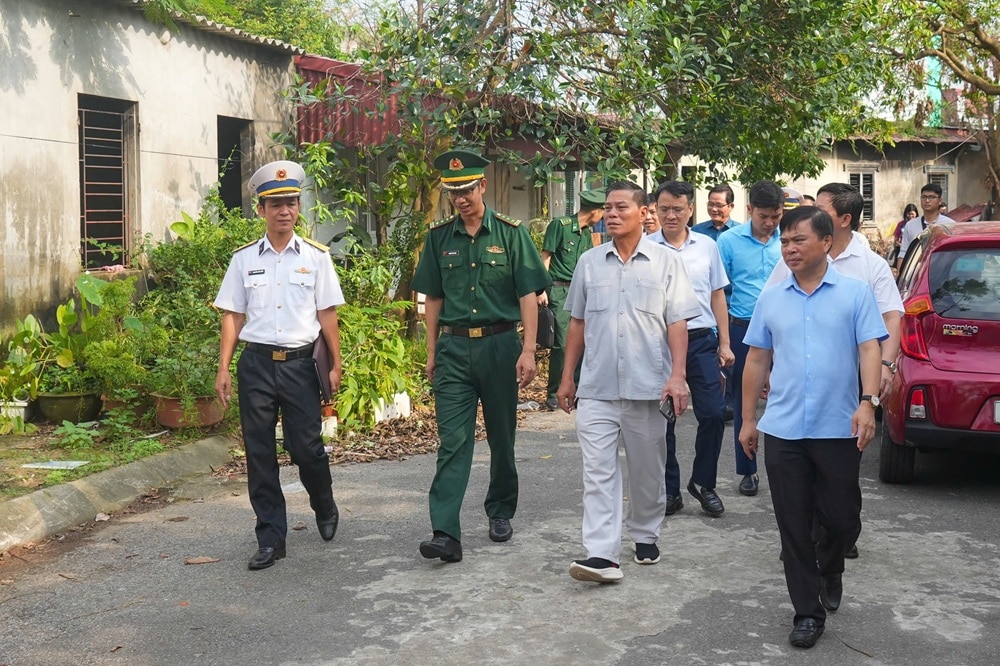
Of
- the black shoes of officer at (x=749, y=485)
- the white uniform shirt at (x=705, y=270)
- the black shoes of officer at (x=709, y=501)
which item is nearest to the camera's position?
the black shoes of officer at (x=709, y=501)

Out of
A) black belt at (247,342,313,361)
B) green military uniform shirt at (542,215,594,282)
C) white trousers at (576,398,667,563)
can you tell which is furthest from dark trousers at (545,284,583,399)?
white trousers at (576,398,667,563)

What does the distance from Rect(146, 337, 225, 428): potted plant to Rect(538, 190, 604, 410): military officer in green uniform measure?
3327mm

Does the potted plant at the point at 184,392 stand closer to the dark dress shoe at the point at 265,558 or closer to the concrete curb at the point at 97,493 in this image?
the concrete curb at the point at 97,493

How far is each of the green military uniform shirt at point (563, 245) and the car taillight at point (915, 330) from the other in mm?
4041

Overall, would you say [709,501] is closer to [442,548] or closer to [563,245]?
[442,548]

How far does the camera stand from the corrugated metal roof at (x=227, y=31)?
1122cm

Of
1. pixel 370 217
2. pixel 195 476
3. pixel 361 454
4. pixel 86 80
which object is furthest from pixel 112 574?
pixel 370 217

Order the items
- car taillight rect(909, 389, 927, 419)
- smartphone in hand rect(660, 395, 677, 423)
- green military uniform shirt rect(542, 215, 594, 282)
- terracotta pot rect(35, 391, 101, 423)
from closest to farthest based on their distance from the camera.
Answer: smartphone in hand rect(660, 395, 677, 423) < car taillight rect(909, 389, 927, 419) < terracotta pot rect(35, 391, 101, 423) < green military uniform shirt rect(542, 215, 594, 282)

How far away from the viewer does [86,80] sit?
34.7 ft

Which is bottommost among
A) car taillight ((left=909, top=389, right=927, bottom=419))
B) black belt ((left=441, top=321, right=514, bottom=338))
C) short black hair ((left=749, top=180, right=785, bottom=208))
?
car taillight ((left=909, top=389, right=927, bottom=419))

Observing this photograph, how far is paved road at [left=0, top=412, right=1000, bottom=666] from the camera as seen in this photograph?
482cm

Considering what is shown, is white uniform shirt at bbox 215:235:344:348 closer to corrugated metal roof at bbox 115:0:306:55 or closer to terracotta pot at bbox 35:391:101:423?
terracotta pot at bbox 35:391:101:423

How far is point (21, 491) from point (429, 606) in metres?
3.13

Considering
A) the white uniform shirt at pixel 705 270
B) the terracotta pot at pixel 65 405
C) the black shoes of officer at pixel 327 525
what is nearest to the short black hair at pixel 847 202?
the white uniform shirt at pixel 705 270
